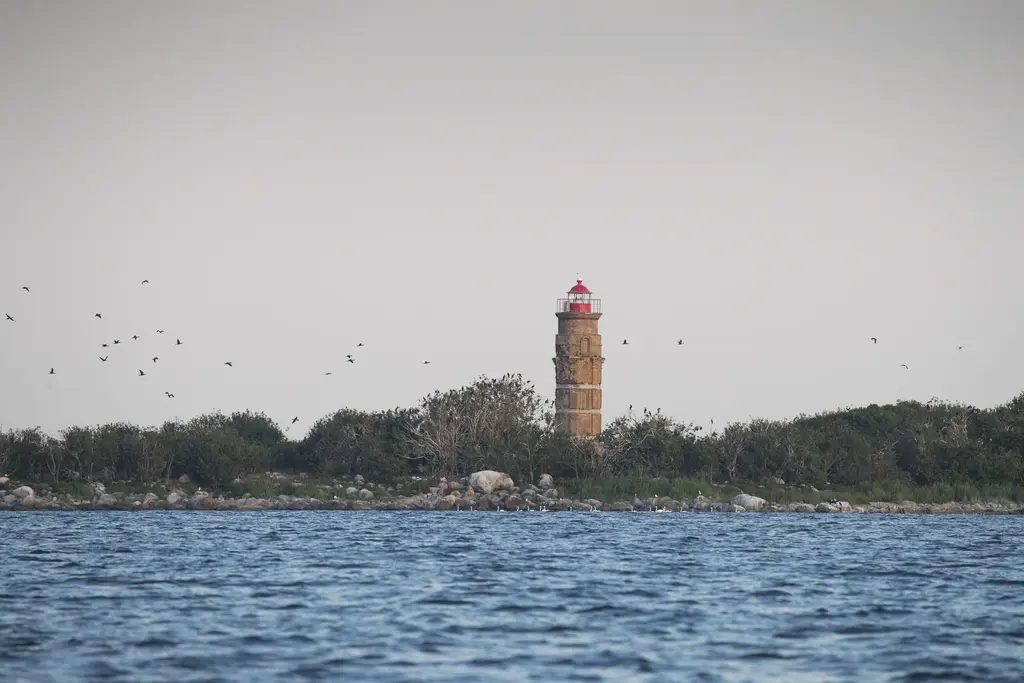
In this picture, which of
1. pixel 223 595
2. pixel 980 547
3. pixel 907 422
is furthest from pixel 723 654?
pixel 907 422

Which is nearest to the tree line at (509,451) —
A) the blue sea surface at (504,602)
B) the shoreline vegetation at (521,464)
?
the shoreline vegetation at (521,464)

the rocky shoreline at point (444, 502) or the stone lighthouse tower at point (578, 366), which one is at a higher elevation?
the stone lighthouse tower at point (578, 366)

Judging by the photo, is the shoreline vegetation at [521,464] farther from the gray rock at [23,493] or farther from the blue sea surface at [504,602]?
the blue sea surface at [504,602]

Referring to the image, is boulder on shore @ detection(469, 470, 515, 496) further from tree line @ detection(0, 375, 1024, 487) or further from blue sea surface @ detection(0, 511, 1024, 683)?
blue sea surface @ detection(0, 511, 1024, 683)

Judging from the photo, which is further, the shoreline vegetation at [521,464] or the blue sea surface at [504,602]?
the shoreline vegetation at [521,464]

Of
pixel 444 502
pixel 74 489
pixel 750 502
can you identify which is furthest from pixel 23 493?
pixel 750 502

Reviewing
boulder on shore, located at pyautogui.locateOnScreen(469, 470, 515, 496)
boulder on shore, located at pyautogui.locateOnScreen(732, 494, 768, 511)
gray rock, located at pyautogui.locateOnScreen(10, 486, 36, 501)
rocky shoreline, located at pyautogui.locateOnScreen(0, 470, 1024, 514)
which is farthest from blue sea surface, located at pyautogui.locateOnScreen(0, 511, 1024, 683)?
boulder on shore, located at pyautogui.locateOnScreen(469, 470, 515, 496)

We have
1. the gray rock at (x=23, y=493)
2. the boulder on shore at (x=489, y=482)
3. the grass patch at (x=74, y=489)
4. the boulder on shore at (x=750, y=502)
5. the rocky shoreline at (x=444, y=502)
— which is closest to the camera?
the rocky shoreline at (x=444, y=502)

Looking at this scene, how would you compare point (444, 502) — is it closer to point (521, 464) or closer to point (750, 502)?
point (521, 464)

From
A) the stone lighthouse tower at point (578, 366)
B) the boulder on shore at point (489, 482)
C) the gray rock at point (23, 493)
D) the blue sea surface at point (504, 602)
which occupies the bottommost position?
the blue sea surface at point (504, 602)

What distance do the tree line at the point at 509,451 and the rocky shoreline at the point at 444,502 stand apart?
8.23 feet

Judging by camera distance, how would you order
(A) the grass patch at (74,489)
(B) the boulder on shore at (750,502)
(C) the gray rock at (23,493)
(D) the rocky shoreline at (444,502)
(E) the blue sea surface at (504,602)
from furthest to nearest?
(A) the grass patch at (74,489), (B) the boulder on shore at (750,502), (C) the gray rock at (23,493), (D) the rocky shoreline at (444,502), (E) the blue sea surface at (504,602)

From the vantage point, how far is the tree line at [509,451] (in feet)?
242

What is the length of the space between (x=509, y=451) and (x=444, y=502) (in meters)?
7.39
